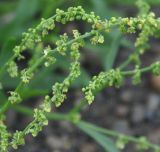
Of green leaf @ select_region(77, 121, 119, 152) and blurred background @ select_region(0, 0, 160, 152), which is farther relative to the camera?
blurred background @ select_region(0, 0, 160, 152)

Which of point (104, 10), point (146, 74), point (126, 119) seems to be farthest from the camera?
point (146, 74)

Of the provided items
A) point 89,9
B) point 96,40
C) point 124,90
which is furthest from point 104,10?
point 96,40

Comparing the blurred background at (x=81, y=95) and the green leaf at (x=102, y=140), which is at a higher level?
the blurred background at (x=81, y=95)

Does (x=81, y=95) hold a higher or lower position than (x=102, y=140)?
higher

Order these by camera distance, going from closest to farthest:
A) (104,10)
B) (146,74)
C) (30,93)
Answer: (30,93) → (104,10) → (146,74)

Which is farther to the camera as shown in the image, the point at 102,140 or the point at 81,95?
the point at 81,95

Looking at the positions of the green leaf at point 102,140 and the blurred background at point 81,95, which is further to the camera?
the blurred background at point 81,95

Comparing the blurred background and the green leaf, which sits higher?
the blurred background

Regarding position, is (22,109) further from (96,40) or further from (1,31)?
(96,40)
